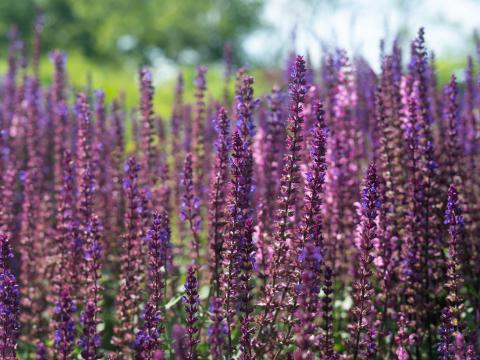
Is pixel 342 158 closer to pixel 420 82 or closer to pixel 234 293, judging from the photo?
pixel 420 82

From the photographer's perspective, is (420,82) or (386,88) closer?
(420,82)

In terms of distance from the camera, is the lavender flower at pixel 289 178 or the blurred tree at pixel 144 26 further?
the blurred tree at pixel 144 26

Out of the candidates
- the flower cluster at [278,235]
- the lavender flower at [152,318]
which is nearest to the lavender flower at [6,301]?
the flower cluster at [278,235]

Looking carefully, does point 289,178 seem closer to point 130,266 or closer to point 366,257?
point 366,257

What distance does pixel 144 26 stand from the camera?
1702 inches

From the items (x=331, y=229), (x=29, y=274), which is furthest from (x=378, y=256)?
(x=29, y=274)

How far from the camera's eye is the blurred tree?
41188mm

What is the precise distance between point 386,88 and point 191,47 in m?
40.9

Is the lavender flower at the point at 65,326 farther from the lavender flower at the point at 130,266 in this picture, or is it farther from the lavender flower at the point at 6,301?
the lavender flower at the point at 130,266

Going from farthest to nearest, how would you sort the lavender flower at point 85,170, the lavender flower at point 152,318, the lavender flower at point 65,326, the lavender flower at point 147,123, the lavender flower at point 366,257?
1. the lavender flower at point 147,123
2. the lavender flower at point 85,170
3. the lavender flower at point 366,257
4. the lavender flower at point 152,318
5. the lavender flower at point 65,326

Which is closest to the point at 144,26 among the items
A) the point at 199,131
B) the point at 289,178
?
the point at 199,131

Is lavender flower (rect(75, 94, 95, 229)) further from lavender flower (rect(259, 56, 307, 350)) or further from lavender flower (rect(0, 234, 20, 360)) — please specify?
lavender flower (rect(259, 56, 307, 350))

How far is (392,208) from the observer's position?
4359mm

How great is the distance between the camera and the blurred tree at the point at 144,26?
135 feet
